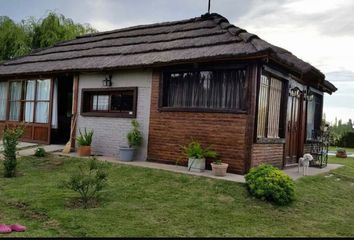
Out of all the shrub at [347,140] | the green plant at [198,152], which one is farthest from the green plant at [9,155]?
the shrub at [347,140]

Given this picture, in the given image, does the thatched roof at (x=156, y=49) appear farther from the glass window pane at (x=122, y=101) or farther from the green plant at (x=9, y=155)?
the green plant at (x=9, y=155)

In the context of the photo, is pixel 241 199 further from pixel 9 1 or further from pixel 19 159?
pixel 9 1

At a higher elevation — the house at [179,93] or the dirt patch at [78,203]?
the house at [179,93]

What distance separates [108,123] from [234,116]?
15.2 feet

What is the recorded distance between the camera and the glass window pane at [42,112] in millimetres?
14315

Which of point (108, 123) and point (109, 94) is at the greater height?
point (109, 94)

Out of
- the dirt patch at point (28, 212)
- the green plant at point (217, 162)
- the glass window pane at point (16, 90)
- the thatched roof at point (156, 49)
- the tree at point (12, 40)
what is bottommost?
the dirt patch at point (28, 212)

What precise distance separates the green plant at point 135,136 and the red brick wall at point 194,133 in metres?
0.34

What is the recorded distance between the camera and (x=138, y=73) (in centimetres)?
1169

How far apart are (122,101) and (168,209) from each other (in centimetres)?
617

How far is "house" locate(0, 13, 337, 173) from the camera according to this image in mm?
9594

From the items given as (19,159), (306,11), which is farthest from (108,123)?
(306,11)

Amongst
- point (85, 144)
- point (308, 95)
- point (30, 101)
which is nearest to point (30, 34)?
point (30, 101)

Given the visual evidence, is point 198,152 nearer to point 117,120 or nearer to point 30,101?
point 117,120
